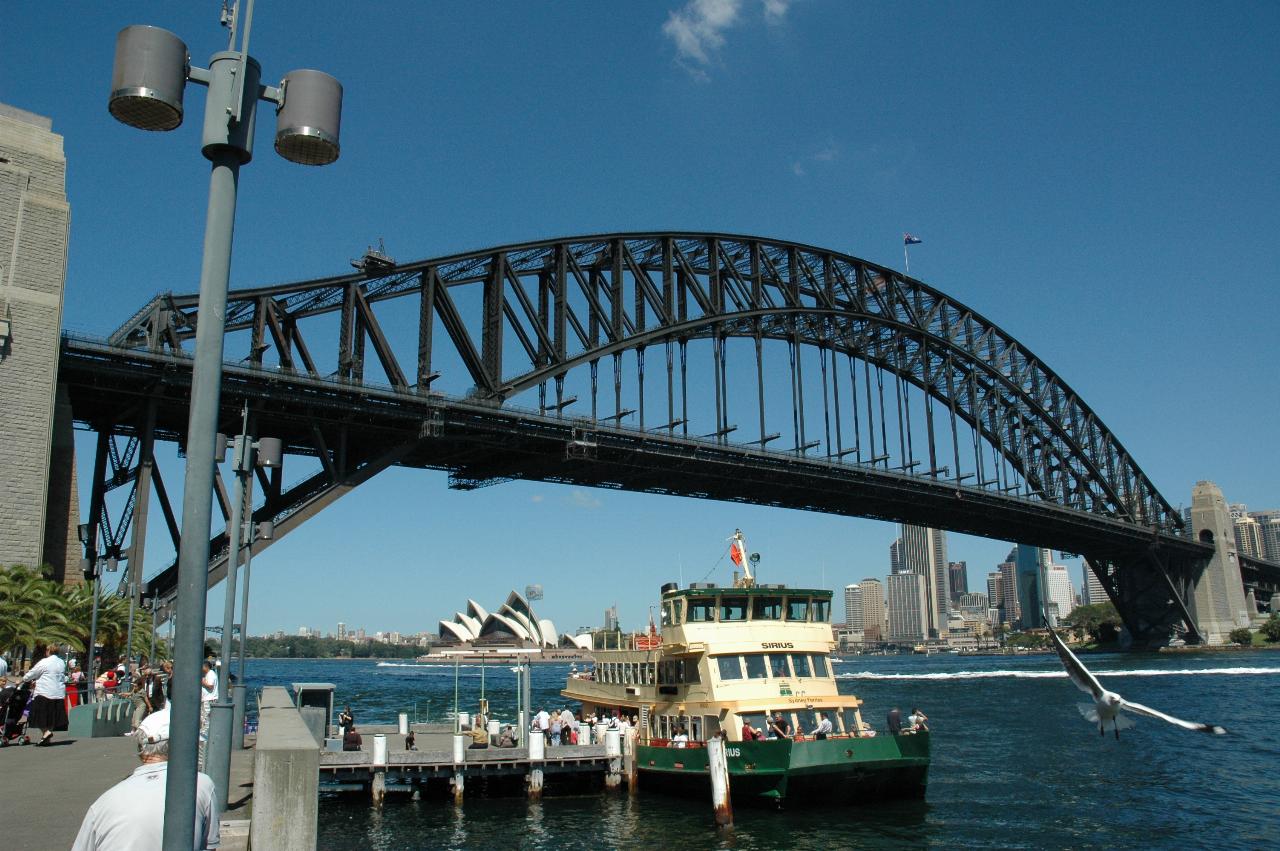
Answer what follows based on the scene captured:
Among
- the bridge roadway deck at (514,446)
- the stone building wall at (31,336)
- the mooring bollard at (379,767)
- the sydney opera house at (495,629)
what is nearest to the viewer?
the mooring bollard at (379,767)

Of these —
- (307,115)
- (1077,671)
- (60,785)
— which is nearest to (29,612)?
(60,785)

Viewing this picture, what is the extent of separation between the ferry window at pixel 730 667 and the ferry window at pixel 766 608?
1.49m

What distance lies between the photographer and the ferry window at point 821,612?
96.9 ft

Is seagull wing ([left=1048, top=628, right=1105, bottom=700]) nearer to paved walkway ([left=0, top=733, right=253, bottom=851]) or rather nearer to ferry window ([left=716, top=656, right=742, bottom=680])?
ferry window ([left=716, top=656, right=742, bottom=680])

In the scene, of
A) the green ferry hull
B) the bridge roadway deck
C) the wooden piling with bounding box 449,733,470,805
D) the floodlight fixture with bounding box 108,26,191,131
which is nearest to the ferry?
the green ferry hull

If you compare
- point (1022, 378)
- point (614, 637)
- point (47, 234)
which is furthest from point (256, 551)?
point (1022, 378)

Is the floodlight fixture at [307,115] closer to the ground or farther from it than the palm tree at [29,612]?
farther from it

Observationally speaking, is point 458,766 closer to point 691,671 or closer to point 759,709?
point 691,671

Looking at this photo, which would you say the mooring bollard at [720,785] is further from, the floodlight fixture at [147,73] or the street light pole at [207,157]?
the floodlight fixture at [147,73]

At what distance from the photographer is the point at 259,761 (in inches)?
337

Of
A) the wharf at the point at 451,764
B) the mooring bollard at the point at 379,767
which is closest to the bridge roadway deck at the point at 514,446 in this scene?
the wharf at the point at 451,764

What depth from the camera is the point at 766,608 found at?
28.7 m

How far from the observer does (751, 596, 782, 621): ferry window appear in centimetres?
2838

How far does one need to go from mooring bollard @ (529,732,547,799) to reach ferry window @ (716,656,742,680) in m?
5.63
